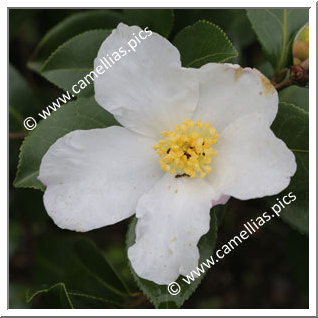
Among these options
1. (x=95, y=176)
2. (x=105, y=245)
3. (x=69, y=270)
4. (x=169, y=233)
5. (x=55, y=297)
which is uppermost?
(x=95, y=176)

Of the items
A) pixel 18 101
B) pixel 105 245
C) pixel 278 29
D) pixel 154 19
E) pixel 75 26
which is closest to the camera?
pixel 278 29

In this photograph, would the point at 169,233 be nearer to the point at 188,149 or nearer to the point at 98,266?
the point at 188,149

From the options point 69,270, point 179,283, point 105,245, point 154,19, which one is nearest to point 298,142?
point 179,283

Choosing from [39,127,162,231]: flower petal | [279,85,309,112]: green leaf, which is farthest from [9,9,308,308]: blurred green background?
[39,127,162,231]: flower petal

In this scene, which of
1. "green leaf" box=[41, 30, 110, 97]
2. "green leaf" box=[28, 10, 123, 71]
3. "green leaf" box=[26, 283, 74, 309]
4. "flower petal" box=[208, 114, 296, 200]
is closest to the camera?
"flower petal" box=[208, 114, 296, 200]

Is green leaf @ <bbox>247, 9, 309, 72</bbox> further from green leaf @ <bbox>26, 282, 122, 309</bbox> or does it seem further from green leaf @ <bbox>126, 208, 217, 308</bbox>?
green leaf @ <bbox>26, 282, 122, 309</bbox>

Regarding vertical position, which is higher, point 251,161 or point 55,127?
point 55,127

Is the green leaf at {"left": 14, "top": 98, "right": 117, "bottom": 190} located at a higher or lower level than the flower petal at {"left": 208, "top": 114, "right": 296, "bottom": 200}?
higher

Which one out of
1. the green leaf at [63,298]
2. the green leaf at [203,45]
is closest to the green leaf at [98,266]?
the green leaf at [63,298]
